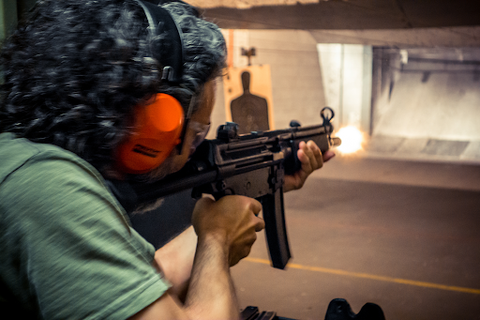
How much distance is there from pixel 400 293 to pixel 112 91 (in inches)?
39.9

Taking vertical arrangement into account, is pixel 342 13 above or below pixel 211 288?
above

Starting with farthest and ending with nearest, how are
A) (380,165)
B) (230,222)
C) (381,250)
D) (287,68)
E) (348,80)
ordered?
(380,165) < (287,68) < (348,80) < (381,250) < (230,222)

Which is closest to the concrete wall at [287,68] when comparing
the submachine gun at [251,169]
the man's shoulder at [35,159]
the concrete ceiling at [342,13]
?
the concrete ceiling at [342,13]

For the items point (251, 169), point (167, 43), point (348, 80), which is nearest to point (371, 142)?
point (348, 80)

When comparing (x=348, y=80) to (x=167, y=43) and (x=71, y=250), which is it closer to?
(x=167, y=43)

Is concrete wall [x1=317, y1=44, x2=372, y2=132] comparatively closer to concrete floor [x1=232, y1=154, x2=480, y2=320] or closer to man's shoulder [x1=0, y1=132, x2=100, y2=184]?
concrete floor [x1=232, y1=154, x2=480, y2=320]

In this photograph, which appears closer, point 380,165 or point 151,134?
point 151,134

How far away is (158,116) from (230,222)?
0.22 meters

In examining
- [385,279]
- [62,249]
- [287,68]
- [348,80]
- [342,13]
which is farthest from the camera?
[287,68]

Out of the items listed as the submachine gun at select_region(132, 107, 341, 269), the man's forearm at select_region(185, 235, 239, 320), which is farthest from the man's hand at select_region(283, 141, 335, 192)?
the man's forearm at select_region(185, 235, 239, 320)

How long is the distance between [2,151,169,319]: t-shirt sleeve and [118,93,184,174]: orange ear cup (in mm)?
117

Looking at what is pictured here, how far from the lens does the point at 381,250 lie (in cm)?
143

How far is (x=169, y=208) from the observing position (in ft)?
A: 2.76

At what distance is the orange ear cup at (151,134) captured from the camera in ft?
1.60
